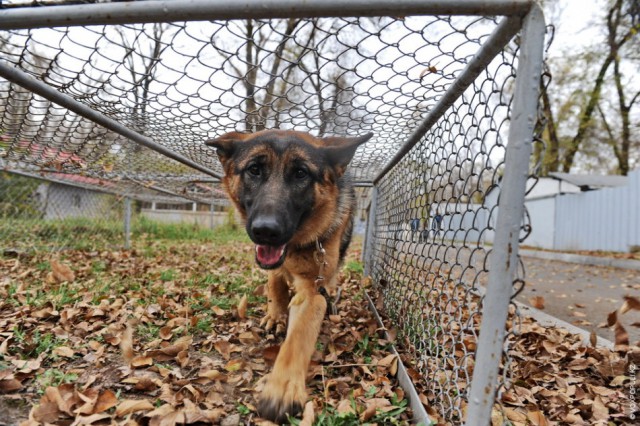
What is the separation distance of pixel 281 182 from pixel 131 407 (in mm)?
1448

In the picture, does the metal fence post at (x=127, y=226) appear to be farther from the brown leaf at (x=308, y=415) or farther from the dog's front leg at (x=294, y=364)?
the brown leaf at (x=308, y=415)

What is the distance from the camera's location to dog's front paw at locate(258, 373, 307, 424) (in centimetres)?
166

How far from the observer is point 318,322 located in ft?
7.23

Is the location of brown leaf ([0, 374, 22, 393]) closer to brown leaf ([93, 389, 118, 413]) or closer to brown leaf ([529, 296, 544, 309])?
brown leaf ([93, 389, 118, 413])

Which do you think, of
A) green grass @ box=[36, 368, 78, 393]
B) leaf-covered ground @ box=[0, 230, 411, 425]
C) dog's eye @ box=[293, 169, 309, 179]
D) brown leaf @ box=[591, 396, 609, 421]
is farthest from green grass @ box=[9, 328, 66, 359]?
brown leaf @ box=[591, 396, 609, 421]

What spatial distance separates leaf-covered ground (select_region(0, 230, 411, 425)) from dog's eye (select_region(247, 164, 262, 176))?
1.17 meters

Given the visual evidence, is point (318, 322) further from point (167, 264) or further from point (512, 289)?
point (167, 264)

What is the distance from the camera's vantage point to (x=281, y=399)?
1.69 m

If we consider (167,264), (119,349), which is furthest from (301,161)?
(167,264)

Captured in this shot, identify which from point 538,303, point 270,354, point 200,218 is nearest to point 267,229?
point 270,354

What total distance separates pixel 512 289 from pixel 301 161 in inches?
64.3

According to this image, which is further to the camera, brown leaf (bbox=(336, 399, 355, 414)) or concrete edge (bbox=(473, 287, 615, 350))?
concrete edge (bbox=(473, 287, 615, 350))

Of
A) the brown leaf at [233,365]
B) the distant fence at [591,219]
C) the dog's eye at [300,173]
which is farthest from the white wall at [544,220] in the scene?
the brown leaf at [233,365]

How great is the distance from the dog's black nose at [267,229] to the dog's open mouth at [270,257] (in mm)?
210
